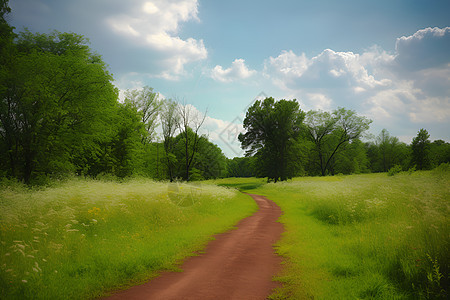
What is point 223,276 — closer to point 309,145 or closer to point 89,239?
point 89,239

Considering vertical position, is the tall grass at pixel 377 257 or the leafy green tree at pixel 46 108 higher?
the leafy green tree at pixel 46 108

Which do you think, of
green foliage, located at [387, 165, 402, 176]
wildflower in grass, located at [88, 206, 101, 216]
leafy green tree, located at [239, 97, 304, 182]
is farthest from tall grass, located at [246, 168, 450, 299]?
leafy green tree, located at [239, 97, 304, 182]

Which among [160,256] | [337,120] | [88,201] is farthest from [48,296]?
[337,120]

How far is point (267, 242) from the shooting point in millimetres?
10250

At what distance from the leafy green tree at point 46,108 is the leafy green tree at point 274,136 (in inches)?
1357

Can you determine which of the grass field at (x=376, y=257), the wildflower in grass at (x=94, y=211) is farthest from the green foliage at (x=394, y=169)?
the wildflower in grass at (x=94, y=211)

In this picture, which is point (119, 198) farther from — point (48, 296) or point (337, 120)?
point (337, 120)

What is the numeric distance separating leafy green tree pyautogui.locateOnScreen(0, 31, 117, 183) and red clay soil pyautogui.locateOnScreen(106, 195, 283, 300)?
17778 millimetres

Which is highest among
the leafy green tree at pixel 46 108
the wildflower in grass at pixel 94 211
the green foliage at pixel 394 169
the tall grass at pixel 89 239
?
the leafy green tree at pixel 46 108

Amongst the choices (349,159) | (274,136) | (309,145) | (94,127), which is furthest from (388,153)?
(94,127)

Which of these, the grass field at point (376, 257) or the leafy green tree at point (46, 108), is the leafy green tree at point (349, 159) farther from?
the leafy green tree at point (46, 108)

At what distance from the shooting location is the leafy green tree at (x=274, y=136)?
165 ft

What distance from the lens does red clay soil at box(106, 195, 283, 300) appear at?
5.45 m

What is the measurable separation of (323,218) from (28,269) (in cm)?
1397
